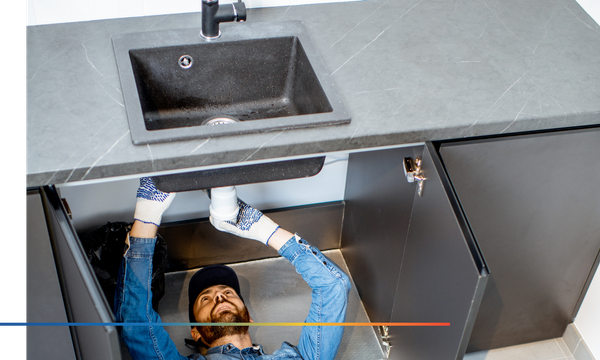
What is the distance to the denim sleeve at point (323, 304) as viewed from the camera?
1461 mm

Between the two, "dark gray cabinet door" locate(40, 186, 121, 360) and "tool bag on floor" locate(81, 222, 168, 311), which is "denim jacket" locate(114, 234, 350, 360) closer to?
"dark gray cabinet door" locate(40, 186, 121, 360)

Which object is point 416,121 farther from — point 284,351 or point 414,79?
point 284,351

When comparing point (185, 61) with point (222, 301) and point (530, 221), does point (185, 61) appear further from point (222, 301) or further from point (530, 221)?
point (530, 221)

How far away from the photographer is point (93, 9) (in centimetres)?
140

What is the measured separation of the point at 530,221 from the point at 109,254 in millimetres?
1259

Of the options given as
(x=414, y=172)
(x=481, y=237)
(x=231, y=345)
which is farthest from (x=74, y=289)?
(x=481, y=237)

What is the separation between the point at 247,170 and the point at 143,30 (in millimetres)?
503

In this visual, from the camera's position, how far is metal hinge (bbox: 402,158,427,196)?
122 centimetres

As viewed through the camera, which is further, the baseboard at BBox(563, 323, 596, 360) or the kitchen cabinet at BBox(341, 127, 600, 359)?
the baseboard at BBox(563, 323, 596, 360)

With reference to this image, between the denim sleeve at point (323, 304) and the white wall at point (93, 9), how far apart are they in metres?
0.76

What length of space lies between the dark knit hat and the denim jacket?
0.31m

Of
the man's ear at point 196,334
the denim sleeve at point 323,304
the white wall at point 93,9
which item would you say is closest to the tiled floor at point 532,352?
the denim sleeve at point 323,304

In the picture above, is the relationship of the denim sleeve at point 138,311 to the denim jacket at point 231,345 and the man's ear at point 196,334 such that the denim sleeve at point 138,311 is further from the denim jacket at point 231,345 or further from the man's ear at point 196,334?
the man's ear at point 196,334

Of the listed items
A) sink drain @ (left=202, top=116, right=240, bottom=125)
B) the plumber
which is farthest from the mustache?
sink drain @ (left=202, top=116, right=240, bottom=125)
